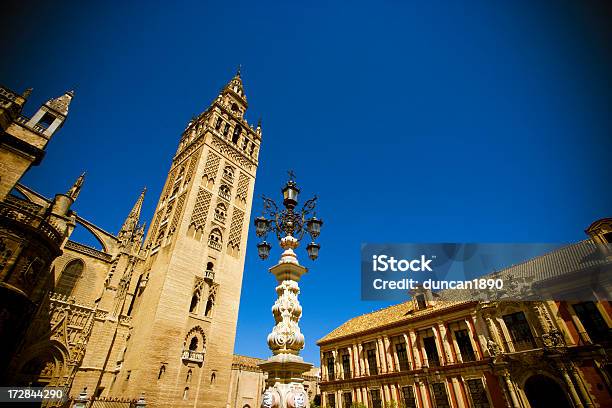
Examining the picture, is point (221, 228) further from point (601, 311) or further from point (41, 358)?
point (601, 311)

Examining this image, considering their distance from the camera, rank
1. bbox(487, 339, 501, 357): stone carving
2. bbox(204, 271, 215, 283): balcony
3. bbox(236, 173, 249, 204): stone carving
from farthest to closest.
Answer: bbox(236, 173, 249, 204): stone carving → bbox(204, 271, 215, 283): balcony → bbox(487, 339, 501, 357): stone carving

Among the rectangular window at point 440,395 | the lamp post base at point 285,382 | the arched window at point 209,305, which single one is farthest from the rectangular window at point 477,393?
the lamp post base at point 285,382

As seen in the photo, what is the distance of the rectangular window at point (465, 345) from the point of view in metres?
18.8

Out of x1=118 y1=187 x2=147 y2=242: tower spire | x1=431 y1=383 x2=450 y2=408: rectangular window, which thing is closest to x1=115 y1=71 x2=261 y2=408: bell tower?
x1=118 y1=187 x2=147 y2=242: tower spire

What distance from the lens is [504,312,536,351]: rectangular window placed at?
17094 millimetres

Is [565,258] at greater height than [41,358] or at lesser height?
greater

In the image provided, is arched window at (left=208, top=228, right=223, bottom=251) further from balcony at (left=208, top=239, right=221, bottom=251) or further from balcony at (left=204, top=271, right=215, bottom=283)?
balcony at (left=204, top=271, right=215, bottom=283)

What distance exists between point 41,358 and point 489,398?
85.9 ft

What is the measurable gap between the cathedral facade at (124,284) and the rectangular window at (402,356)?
12.8 m

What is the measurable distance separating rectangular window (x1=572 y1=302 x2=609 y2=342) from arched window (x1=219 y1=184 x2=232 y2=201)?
84.8ft

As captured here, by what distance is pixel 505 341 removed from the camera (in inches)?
694

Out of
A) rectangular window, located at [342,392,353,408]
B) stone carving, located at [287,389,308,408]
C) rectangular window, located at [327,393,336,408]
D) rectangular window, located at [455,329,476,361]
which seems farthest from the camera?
rectangular window, located at [327,393,336,408]

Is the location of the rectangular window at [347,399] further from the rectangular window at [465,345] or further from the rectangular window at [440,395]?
the rectangular window at [465,345]

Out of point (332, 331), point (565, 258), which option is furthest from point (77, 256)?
point (565, 258)
